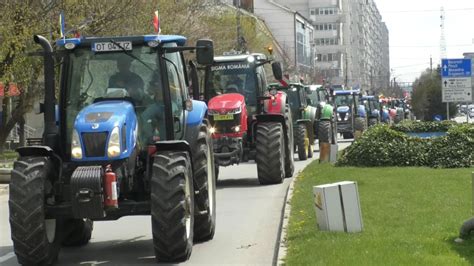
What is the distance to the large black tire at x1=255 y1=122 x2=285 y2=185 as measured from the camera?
609 inches

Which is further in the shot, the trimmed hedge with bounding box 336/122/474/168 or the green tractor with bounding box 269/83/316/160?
the green tractor with bounding box 269/83/316/160

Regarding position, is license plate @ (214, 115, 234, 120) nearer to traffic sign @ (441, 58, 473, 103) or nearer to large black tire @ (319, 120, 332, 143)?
large black tire @ (319, 120, 332, 143)

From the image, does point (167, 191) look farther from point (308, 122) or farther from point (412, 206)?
point (308, 122)

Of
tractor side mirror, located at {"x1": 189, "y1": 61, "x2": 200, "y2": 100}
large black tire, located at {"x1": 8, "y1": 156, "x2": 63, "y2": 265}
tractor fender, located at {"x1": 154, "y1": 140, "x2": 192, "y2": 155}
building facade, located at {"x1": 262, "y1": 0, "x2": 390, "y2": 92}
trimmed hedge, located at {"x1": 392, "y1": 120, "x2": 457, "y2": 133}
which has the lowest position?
trimmed hedge, located at {"x1": 392, "y1": 120, "x2": 457, "y2": 133}

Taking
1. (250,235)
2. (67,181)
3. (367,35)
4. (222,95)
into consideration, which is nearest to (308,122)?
(222,95)

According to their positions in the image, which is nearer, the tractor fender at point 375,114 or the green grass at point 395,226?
the green grass at point 395,226

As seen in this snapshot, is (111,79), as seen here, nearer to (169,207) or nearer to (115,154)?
(115,154)

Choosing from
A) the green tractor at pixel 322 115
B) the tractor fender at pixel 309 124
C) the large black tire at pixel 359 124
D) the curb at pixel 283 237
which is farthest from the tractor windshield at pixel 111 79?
the large black tire at pixel 359 124

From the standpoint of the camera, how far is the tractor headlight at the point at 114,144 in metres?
7.54

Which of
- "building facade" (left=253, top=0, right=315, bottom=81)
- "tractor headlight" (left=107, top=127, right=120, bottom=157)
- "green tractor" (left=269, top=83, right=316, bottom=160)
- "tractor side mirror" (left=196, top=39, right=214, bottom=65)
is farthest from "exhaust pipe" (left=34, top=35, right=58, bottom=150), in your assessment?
"building facade" (left=253, top=0, right=315, bottom=81)

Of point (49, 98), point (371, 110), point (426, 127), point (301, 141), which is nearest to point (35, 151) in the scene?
point (49, 98)

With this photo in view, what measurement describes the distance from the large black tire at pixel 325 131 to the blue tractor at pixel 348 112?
390 inches

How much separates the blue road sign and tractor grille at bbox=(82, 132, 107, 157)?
2050cm

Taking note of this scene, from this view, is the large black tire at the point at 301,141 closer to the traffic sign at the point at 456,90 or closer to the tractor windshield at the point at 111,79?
the traffic sign at the point at 456,90
